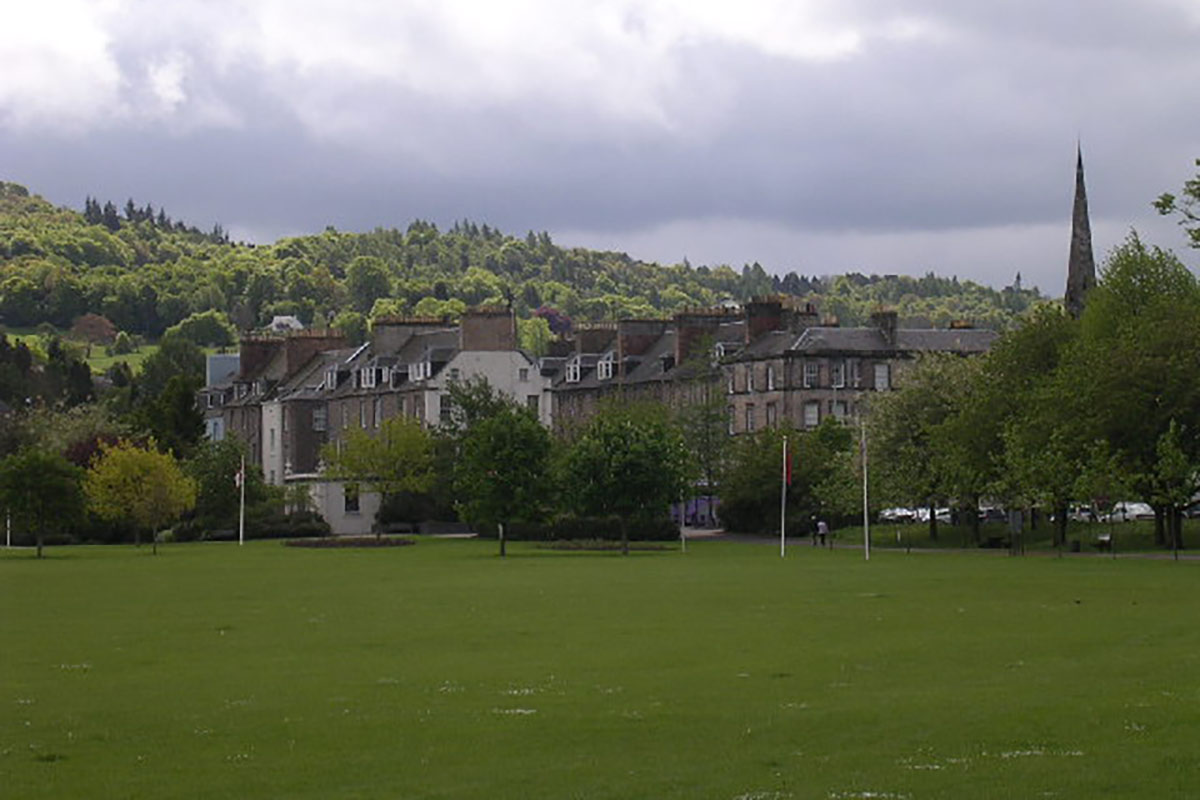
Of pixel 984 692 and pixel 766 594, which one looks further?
pixel 766 594

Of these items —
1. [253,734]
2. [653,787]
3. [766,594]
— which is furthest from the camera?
[766,594]

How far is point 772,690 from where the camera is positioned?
2834 cm

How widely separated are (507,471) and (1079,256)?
5617cm

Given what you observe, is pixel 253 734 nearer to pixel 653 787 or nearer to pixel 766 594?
pixel 653 787

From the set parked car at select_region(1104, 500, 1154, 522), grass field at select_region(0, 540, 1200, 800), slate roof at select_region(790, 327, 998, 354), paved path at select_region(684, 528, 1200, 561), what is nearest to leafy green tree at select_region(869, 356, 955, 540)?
paved path at select_region(684, 528, 1200, 561)

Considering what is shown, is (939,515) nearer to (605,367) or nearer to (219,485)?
(605,367)

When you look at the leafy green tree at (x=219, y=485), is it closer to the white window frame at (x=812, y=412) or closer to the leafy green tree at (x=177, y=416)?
the leafy green tree at (x=177, y=416)

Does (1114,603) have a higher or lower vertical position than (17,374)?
lower

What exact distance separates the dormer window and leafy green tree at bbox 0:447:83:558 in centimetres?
6109

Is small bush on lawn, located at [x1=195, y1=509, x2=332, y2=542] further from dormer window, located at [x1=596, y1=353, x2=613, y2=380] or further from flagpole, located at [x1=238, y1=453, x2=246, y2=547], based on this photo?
dormer window, located at [x1=596, y1=353, x2=613, y2=380]

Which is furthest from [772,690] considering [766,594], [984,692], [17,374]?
[17,374]

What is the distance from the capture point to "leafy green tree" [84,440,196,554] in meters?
102

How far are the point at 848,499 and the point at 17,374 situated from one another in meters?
118

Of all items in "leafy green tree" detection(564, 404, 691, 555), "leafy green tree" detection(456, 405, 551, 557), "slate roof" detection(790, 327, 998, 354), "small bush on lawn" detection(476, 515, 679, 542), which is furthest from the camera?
"slate roof" detection(790, 327, 998, 354)
